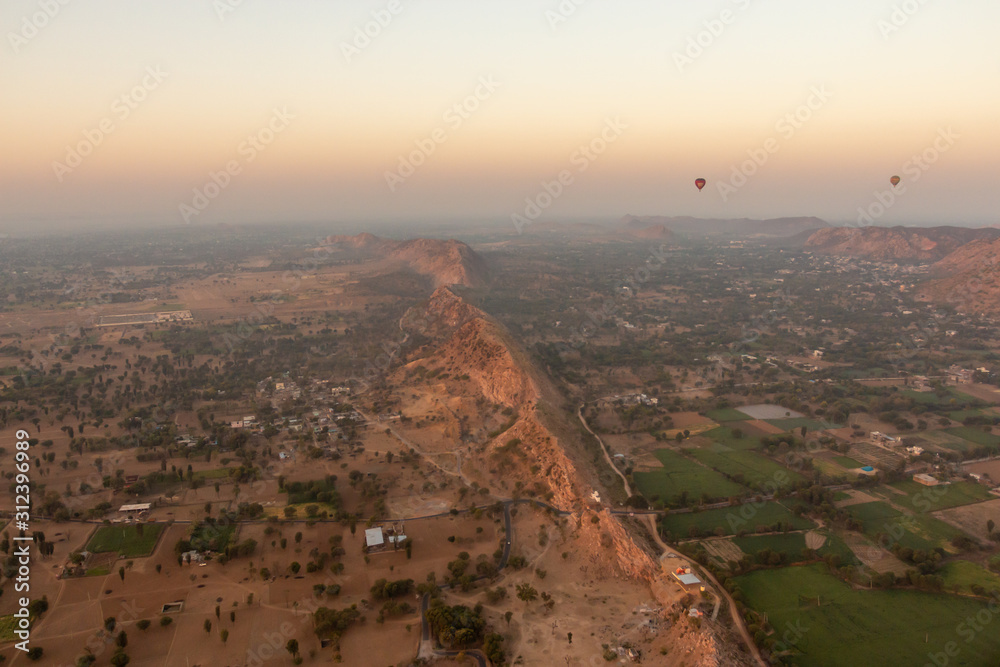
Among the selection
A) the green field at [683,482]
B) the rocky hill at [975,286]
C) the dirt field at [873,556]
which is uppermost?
the rocky hill at [975,286]

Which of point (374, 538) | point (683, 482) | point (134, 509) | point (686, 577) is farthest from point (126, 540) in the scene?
point (683, 482)

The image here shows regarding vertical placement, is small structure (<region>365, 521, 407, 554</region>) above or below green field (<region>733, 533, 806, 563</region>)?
above

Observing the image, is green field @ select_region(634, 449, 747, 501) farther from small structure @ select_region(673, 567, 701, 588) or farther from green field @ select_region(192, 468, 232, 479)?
green field @ select_region(192, 468, 232, 479)

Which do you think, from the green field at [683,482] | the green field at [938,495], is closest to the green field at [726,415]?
the green field at [683,482]

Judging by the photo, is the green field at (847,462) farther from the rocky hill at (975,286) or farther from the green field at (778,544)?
the rocky hill at (975,286)

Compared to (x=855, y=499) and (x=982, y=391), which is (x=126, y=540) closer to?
(x=855, y=499)

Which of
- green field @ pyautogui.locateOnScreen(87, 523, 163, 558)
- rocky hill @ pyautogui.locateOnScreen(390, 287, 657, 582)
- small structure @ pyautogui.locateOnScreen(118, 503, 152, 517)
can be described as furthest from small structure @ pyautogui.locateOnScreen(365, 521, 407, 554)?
small structure @ pyautogui.locateOnScreen(118, 503, 152, 517)
